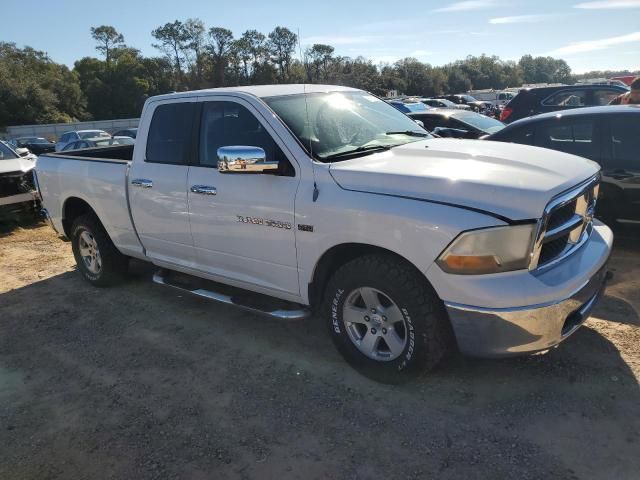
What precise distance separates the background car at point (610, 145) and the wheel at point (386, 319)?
3133 mm

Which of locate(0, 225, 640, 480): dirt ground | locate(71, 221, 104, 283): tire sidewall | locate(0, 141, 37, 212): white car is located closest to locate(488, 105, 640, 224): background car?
locate(0, 225, 640, 480): dirt ground

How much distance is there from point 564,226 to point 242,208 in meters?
2.12

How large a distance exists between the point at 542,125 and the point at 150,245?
4.39 meters

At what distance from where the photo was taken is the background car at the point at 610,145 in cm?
513

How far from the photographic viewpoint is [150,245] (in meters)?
4.81

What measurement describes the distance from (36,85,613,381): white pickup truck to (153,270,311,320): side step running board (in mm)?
18

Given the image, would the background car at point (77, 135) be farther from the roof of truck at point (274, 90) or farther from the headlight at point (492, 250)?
the headlight at point (492, 250)

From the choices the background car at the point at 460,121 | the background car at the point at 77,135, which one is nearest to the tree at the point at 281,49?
the background car at the point at 77,135

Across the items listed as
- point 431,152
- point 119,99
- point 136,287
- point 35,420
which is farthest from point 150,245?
point 119,99

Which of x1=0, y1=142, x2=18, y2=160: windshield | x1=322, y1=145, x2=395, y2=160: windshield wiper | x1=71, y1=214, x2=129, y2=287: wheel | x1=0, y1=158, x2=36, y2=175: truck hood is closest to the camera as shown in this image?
x1=322, y1=145, x2=395, y2=160: windshield wiper

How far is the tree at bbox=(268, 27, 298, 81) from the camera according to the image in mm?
63219

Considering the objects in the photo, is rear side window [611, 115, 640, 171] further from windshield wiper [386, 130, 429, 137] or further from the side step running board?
the side step running board

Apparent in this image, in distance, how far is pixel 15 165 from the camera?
9.44 meters

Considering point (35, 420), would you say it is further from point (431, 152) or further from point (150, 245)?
point (431, 152)
